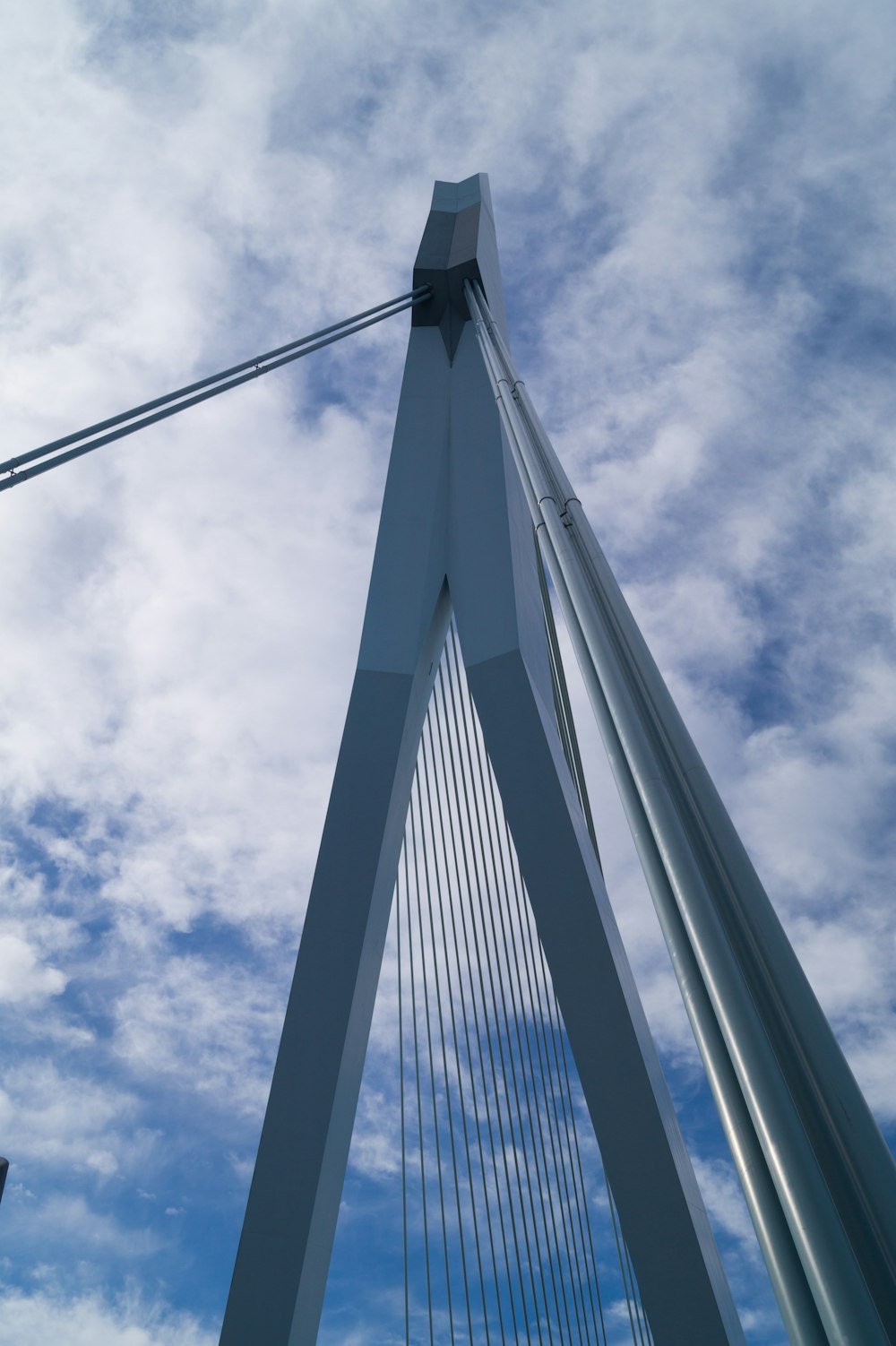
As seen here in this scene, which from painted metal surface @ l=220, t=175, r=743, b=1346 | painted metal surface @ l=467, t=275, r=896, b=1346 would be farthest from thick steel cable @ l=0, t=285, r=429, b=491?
painted metal surface @ l=467, t=275, r=896, b=1346

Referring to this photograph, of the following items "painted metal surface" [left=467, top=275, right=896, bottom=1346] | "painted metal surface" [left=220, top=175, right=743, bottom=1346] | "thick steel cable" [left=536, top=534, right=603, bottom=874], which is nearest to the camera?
"painted metal surface" [left=467, top=275, right=896, bottom=1346]

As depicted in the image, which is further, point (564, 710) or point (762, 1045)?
point (564, 710)

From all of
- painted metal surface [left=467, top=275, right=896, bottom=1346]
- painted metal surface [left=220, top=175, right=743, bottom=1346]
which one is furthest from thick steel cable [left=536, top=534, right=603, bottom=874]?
painted metal surface [left=467, top=275, right=896, bottom=1346]

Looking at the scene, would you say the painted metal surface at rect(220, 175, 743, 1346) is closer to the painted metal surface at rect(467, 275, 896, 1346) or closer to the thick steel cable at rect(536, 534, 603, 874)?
the thick steel cable at rect(536, 534, 603, 874)

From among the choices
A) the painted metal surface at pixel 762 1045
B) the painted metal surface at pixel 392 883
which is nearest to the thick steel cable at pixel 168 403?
the painted metal surface at pixel 392 883

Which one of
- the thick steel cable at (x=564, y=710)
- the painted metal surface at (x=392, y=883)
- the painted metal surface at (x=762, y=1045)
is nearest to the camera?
the painted metal surface at (x=762, y=1045)

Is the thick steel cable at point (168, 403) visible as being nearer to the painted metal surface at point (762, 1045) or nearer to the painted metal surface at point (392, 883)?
the painted metal surface at point (392, 883)

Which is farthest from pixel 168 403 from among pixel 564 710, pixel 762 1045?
pixel 762 1045

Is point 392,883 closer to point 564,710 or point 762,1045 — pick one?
point 564,710

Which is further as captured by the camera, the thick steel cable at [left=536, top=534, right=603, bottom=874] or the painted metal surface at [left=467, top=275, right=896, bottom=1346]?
the thick steel cable at [left=536, top=534, right=603, bottom=874]

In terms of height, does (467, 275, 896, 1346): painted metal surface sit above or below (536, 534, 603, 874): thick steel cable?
below

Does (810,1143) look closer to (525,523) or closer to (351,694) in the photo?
(351,694)

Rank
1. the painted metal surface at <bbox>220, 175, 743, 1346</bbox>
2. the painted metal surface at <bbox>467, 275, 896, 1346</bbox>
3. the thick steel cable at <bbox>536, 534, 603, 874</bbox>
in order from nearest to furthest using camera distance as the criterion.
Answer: the painted metal surface at <bbox>467, 275, 896, 1346</bbox> < the painted metal surface at <bbox>220, 175, 743, 1346</bbox> < the thick steel cable at <bbox>536, 534, 603, 874</bbox>

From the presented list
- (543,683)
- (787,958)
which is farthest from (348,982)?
(787,958)
